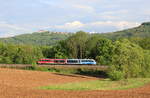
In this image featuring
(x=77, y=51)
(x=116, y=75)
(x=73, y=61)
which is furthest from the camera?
(x=77, y=51)

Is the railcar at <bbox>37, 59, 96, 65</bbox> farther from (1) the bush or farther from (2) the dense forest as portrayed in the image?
(1) the bush

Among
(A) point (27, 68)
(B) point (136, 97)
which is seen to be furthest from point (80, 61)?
(B) point (136, 97)

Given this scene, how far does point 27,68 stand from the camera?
80125 millimetres

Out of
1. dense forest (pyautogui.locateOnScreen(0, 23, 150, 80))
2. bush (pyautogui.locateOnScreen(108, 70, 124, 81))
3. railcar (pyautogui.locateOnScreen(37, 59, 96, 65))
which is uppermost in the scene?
dense forest (pyautogui.locateOnScreen(0, 23, 150, 80))

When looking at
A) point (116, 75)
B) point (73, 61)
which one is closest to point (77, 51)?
point (73, 61)

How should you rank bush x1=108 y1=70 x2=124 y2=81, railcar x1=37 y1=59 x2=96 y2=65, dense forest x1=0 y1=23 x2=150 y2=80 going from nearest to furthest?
bush x1=108 y1=70 x2=124 y2=81, dense forest x1=0 y1=23 x2=150 y2=80, railcar x1=37 y1=59 x2=96 y2=65

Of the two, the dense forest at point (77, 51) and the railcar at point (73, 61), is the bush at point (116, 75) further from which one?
the railcar at point (73, 61)

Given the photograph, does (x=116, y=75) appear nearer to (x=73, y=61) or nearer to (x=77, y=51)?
(x=73, y=61)

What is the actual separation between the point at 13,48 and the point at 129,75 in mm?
62977

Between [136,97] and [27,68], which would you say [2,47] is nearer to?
[27,68]

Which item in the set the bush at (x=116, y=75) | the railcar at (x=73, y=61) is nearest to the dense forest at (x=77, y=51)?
the railcar at (x=73, y=61)

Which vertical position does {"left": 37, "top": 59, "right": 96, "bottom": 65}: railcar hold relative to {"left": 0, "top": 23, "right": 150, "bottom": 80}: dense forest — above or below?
below

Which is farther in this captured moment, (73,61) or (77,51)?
(77,51)

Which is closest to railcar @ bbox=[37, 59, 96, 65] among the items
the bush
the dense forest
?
the dense forest
